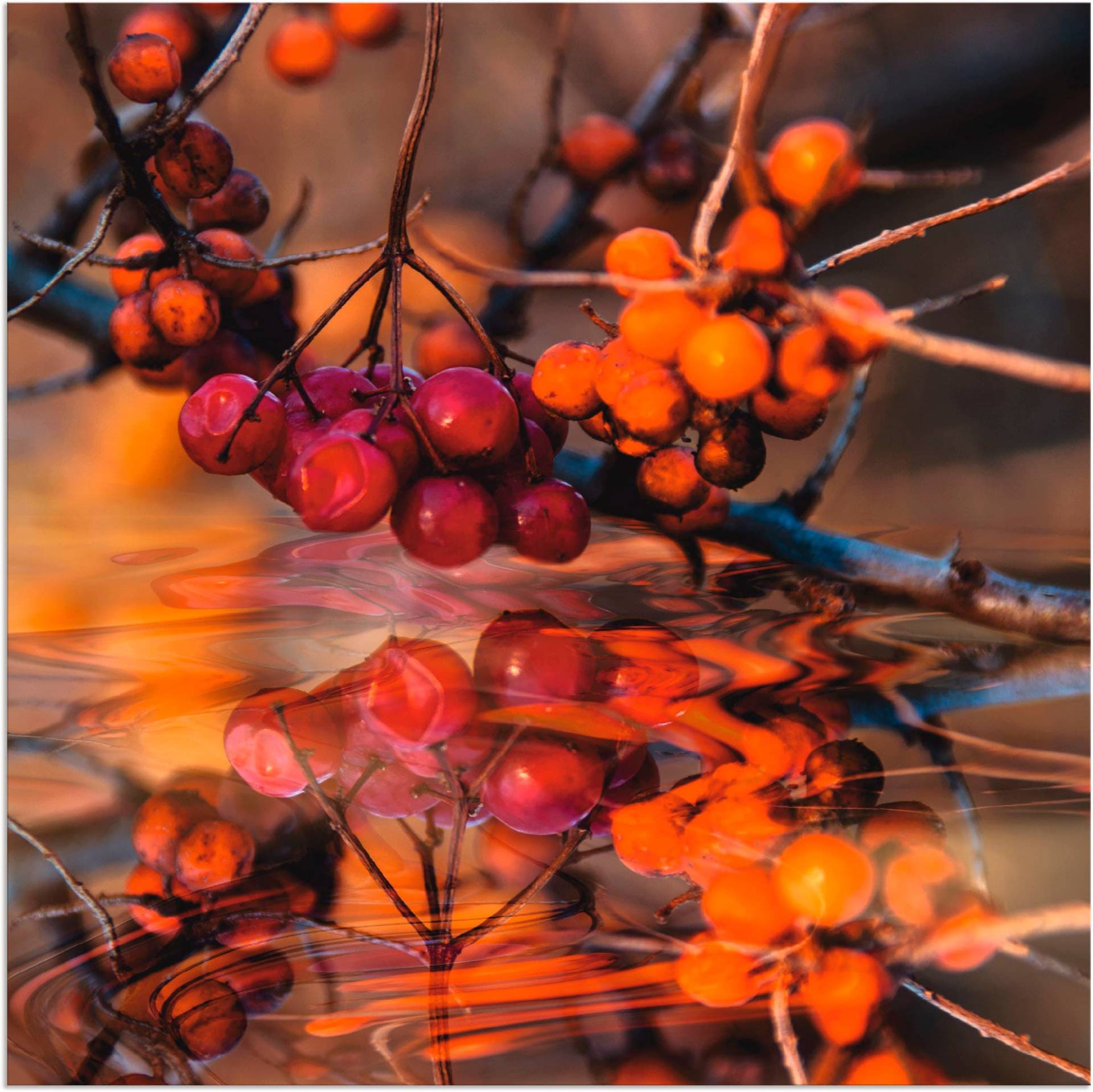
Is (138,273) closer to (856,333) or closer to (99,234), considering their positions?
(99,234)

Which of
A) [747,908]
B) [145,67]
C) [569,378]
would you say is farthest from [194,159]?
[747,908]

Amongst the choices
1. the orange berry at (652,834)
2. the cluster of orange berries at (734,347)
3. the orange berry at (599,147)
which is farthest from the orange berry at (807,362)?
the orange berry at (599,147)

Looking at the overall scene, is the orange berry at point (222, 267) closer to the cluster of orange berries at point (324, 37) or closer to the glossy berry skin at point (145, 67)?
the glossy berry skin at point (145, 67)

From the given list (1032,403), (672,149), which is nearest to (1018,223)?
(1032,403)

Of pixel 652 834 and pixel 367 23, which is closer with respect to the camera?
pixel 652 834

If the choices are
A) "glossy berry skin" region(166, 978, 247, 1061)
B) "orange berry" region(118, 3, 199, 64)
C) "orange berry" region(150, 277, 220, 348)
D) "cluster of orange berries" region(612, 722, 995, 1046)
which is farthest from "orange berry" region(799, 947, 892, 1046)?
"orange berry" region(118, 3, 199, 64)

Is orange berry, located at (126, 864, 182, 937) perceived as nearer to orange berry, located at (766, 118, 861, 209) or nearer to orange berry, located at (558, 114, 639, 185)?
orange berry, located at (766, 118, 861, 209)

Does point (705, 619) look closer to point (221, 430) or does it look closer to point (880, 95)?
A: point (221, 430)

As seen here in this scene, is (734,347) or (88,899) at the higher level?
(734,347)
